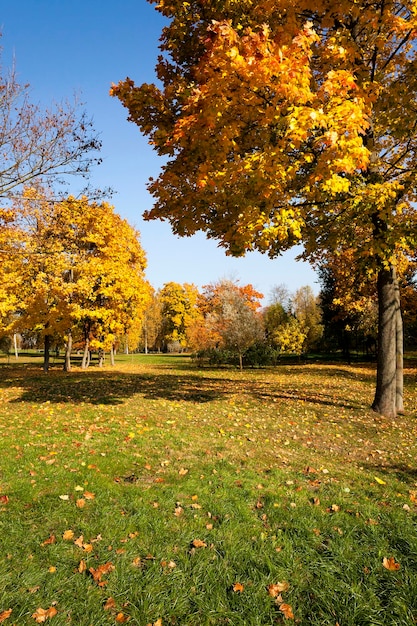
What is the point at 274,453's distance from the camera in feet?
22.7

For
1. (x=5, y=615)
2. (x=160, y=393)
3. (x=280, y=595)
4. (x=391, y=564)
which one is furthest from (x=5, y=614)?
(x=160, y=393)

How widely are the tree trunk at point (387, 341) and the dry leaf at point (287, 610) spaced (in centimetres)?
801

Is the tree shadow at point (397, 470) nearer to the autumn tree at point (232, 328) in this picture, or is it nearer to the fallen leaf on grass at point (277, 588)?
the fallen leaf on grass at point (277, 588)

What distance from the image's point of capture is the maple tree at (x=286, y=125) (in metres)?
5.75

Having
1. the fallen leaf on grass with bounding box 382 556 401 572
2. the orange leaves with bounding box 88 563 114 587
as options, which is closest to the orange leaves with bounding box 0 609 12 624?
the orange leaves with bounding box 88 563 114 587

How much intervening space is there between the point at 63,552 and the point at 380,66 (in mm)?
12343

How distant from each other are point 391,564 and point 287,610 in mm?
1241

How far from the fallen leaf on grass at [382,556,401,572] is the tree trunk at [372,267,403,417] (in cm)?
702

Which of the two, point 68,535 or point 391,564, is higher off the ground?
point 68,535

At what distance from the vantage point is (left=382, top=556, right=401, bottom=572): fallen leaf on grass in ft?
11.6

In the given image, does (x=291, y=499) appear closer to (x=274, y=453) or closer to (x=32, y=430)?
(x=274, y=453)

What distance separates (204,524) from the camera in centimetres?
425

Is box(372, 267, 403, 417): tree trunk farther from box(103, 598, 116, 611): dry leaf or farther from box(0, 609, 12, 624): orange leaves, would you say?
box(0, 609, 12, 624): orange leaves

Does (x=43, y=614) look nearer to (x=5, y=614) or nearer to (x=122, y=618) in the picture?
(x=5, y=614)
